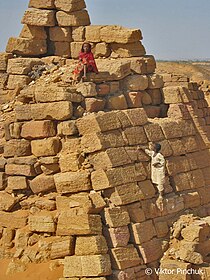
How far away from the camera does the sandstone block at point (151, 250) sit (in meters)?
11.5

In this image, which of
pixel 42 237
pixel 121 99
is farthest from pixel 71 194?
pixel 121 99

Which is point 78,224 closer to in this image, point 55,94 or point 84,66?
Answer: point 55,94

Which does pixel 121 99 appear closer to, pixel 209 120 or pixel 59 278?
pixel 209 120

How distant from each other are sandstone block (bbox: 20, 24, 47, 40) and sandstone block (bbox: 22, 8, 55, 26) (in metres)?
0.15

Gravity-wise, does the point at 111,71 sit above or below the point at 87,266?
above

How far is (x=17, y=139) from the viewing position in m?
12.6

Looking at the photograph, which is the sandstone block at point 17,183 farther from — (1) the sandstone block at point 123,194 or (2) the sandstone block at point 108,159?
(1) the sandstone block at point 123,194

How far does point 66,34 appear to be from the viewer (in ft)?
49.1

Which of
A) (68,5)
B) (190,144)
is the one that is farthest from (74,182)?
(68,5)

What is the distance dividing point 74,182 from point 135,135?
1.93 meters

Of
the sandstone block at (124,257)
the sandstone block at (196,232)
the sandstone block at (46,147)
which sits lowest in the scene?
the sandstone block at (124,257)

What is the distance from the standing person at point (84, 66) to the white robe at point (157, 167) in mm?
2377

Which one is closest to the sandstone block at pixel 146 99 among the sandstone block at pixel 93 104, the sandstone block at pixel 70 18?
the sandstone block at pixel 93 104

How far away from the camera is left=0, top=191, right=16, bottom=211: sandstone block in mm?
12273
